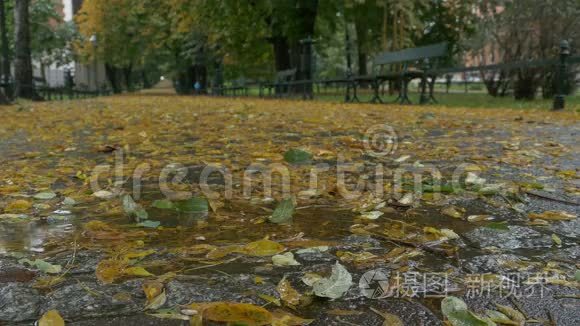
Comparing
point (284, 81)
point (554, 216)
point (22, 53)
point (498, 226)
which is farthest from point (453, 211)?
point (22, 53)

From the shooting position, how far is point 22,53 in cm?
1584

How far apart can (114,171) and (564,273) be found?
2.58 m

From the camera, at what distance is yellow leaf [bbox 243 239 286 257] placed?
5.52ft

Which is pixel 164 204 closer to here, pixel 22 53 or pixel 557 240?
pixel 557 240

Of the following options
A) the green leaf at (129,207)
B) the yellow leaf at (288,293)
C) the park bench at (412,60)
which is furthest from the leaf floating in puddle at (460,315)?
the park bench at (412,60)

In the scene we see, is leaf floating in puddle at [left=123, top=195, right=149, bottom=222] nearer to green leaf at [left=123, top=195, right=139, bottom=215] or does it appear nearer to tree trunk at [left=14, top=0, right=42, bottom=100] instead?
green leaf at [left=123, top=195, right=139, bottom=215]

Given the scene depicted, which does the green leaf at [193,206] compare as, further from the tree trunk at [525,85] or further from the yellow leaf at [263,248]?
the tree trunk at [525,85]

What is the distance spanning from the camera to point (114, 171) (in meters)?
3.25

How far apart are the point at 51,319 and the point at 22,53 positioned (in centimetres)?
1688

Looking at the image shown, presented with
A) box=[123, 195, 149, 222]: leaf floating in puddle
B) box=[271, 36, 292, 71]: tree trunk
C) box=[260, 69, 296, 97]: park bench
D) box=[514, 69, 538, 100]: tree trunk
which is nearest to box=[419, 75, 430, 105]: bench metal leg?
box=[514, 69, 538, 100]: tree trunk

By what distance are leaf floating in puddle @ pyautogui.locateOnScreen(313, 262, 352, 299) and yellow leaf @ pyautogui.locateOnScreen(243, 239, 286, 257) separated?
0.27 meters

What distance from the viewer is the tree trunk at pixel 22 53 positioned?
15.4 meters

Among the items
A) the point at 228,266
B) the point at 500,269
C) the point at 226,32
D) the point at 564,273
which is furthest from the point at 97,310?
the point at 226,32

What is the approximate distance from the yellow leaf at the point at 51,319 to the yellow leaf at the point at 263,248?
623mm
